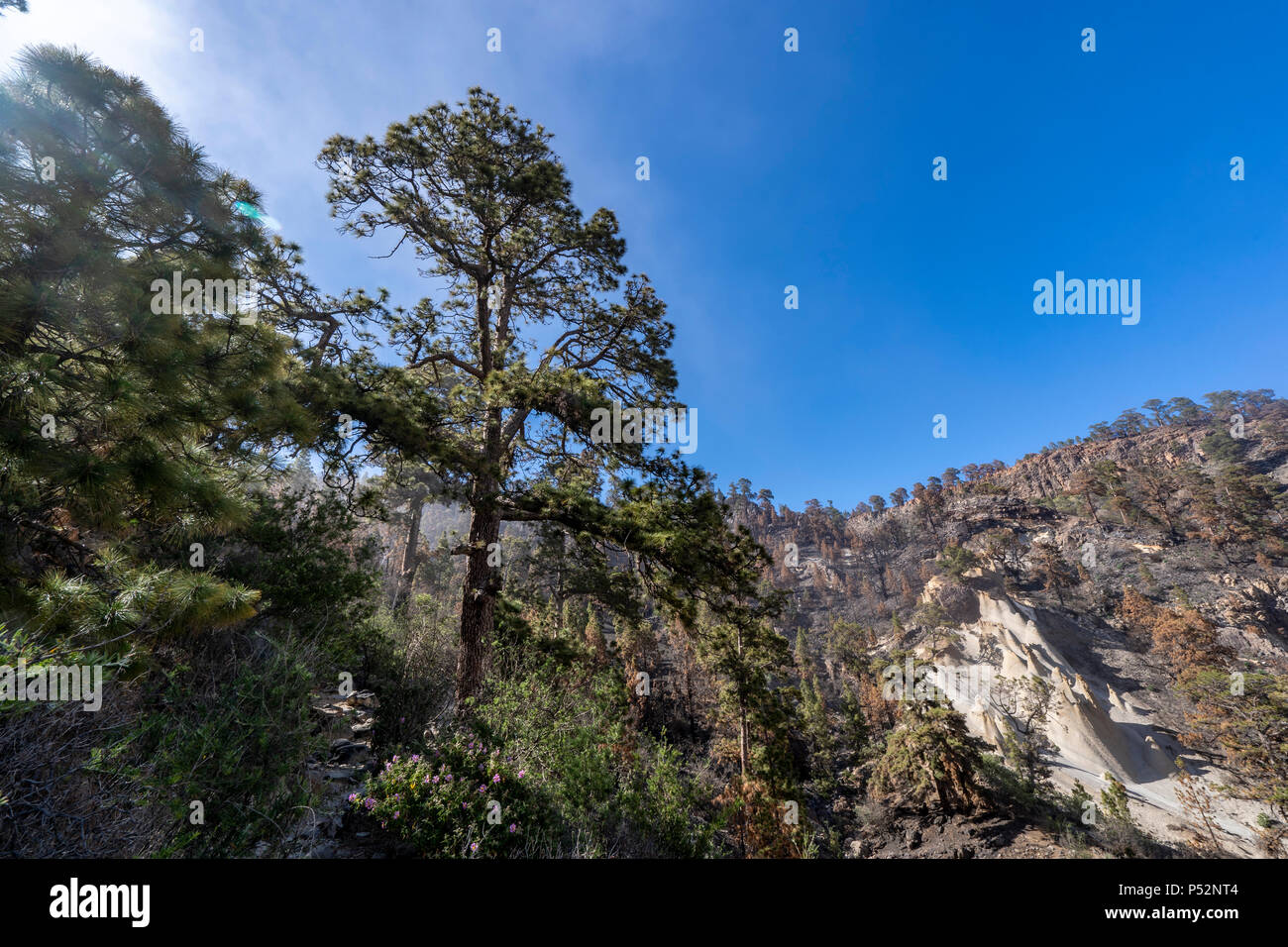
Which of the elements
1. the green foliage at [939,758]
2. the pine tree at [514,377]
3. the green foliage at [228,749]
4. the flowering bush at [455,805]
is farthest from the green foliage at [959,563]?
the green foliage at [228,749]

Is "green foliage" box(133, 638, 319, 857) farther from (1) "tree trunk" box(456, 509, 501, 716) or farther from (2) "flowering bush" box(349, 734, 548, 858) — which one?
(1) "tree trunk" box(456, 509, 501, 716)

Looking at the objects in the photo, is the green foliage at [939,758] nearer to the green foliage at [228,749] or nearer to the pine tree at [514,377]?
the pine tree at [514,377]

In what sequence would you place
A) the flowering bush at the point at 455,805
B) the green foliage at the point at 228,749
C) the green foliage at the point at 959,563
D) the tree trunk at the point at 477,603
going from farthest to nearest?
the green foliage at the point at 959,563 < the tree trunk at the point at 477,603 < the flowering bush at the point at 455,805 < the green foliage at the point at 228,749

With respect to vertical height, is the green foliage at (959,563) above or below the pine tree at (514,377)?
below

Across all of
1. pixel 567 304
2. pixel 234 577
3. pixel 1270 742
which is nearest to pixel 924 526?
pixel 1270 742

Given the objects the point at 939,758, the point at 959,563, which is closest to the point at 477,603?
the point at 939,758

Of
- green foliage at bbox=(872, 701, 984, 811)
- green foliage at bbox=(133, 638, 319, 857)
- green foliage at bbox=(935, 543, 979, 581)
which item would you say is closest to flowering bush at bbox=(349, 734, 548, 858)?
green foliage at bbox=(133, 638, 319, 857)

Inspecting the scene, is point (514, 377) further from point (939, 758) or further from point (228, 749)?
point (939, 758)

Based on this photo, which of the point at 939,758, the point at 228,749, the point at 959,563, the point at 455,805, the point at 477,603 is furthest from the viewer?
the point at 959,563

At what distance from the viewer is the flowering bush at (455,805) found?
404 centimetres

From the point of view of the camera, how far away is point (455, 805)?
420 centimetres

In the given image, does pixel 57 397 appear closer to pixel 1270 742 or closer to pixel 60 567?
pixel 60 567

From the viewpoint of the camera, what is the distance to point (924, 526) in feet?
A: 240
